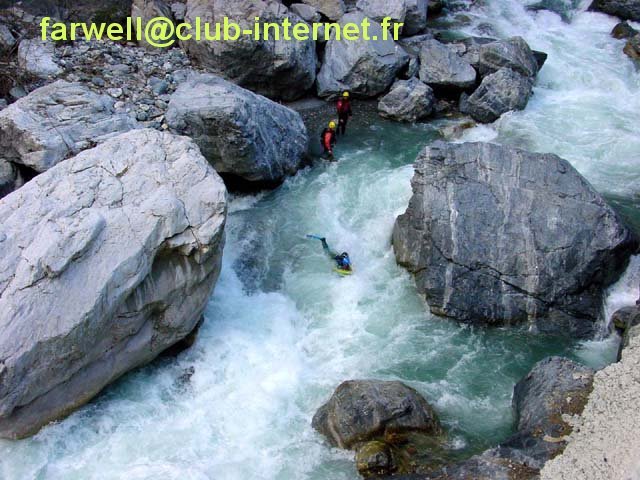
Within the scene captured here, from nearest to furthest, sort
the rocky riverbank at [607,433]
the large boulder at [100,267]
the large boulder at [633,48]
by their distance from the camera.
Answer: the rocky riverbank at [607,433], the large boulder at [100,267], the large boulder at [633,48]

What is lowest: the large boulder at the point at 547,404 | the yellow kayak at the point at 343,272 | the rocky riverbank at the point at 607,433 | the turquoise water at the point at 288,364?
the turquoise water at the point at 288,364

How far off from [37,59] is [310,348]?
11.9 meters

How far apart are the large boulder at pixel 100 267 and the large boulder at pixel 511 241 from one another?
4.52 metres

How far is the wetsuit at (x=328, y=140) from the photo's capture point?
56.6 feet

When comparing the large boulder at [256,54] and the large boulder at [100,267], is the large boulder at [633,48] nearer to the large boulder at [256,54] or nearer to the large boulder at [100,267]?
the large boulder at [256,54]

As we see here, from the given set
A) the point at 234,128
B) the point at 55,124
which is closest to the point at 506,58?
the point at 234,128

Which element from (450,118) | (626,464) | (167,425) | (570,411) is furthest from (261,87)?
(626,464)

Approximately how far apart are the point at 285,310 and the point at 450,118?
9.31m

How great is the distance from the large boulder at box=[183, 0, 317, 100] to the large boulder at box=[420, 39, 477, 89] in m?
3.54

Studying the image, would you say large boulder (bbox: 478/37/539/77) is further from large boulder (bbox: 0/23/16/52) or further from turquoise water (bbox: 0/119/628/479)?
large boulder (bbox: 0/23/16/52)

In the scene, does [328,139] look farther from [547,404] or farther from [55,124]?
[547,404]

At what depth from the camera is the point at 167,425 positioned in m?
10.8

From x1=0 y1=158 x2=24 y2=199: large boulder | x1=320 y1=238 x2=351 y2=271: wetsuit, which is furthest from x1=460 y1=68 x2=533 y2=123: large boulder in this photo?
x1=0 y1=158 x2=24 y2=199: large boulder

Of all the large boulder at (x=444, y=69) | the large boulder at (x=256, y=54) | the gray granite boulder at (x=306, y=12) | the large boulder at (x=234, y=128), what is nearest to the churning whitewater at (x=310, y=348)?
the large boulder at (x=234, y=128)
